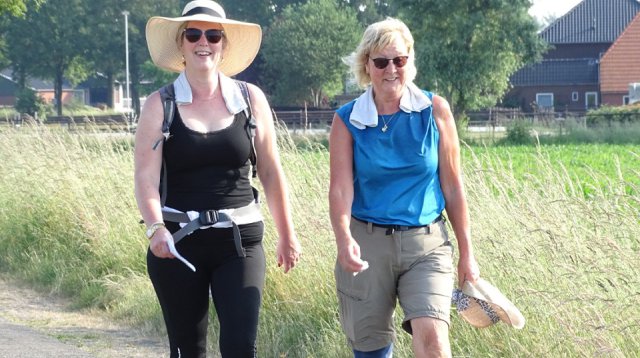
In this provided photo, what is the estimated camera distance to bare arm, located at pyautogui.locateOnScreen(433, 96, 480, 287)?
457 centimetres

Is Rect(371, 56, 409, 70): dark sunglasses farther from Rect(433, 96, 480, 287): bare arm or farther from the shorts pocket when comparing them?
the shorts pocket

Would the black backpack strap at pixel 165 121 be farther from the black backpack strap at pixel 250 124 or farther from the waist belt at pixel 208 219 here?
the black backpack strap at pixel 250 124

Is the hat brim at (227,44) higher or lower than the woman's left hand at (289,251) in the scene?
higher

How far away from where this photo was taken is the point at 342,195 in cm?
454

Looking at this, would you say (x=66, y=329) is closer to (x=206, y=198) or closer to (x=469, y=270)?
(x=206, y=198)

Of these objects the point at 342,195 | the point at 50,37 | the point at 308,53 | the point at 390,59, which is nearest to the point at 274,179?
the point at 342,195

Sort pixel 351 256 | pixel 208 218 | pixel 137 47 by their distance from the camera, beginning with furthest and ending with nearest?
pixel 137 47
pixel 208 218
pixel 351 256

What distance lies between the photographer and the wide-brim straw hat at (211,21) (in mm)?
4863

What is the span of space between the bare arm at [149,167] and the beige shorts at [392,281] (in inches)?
30.0

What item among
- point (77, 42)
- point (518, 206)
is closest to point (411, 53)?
point (518, 206)

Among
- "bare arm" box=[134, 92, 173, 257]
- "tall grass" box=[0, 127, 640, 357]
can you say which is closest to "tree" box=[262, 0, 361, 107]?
"tall grass" box=[0, 127, 640, 357]

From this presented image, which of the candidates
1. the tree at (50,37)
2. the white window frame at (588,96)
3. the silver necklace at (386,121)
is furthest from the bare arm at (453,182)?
the tree at (50,37)

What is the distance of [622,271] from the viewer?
5.11m

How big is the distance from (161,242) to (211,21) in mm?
961
